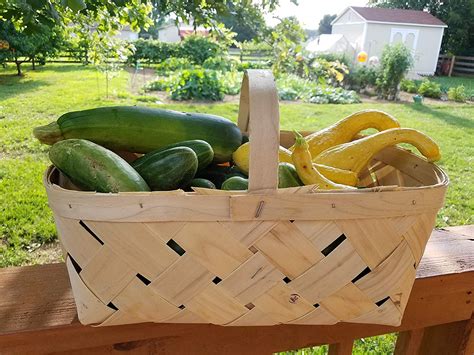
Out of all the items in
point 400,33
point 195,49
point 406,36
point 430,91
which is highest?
point 400,33

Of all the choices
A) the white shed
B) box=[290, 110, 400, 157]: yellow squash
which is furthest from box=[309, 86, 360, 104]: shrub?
the white shed

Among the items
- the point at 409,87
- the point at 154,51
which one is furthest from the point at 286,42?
the point at 154,51

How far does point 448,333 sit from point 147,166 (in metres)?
0.78

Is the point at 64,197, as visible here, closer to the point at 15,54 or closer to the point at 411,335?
the point at 411,335

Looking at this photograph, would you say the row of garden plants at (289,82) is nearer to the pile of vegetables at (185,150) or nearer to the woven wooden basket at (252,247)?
the pile of vegetables at (185,150)

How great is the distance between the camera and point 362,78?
34.5 ft

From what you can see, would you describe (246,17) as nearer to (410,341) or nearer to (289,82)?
(410,341)

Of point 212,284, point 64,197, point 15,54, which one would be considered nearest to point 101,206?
point 64,197

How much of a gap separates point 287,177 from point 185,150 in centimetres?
17

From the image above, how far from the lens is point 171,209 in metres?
0.51

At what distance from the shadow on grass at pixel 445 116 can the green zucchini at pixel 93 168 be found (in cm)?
628

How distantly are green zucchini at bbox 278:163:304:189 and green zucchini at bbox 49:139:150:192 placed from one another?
8.5 inches

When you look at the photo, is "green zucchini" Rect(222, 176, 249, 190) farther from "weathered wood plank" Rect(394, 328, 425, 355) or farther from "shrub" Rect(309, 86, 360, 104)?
"shrub" Rect(309, 86, 360, 104)

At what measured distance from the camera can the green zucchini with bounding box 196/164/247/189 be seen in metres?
0.80
